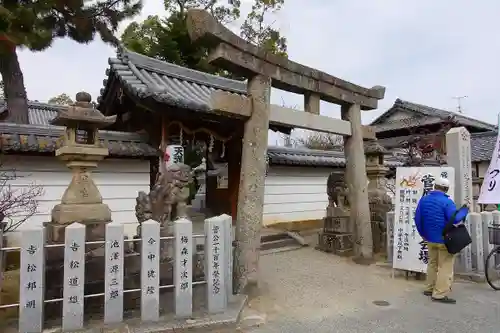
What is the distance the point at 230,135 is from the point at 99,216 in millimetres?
6805

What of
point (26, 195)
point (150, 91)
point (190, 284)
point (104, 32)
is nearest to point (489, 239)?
point (190, 284)

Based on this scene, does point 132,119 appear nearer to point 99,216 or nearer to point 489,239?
point 99,216

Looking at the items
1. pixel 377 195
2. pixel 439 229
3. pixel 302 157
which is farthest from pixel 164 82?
pixel 439 229

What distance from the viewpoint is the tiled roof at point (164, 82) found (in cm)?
887

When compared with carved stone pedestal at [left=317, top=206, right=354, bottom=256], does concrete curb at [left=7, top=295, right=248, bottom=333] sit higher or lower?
lower

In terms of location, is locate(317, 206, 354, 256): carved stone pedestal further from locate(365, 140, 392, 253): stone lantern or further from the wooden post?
the wooden post

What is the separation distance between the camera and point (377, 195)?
32.4 ft

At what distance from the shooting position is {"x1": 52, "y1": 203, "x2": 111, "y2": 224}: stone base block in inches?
204

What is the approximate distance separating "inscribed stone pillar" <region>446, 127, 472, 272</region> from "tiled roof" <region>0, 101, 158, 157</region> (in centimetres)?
683

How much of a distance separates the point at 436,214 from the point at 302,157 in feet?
27.8

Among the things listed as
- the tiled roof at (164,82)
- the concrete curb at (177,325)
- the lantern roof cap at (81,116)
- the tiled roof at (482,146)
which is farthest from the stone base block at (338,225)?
the tiled roof at (482,146)

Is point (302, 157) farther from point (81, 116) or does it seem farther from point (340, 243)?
point (81, 116)

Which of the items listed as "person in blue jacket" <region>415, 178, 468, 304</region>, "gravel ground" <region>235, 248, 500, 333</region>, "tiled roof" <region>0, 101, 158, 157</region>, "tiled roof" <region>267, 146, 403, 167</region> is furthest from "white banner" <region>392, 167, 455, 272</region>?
"tiled roof" <region>0, 101, 158, 157</region>

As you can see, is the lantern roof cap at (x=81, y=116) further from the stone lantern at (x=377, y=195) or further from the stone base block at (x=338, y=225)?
the stone lantern at (x=377, y=195)
